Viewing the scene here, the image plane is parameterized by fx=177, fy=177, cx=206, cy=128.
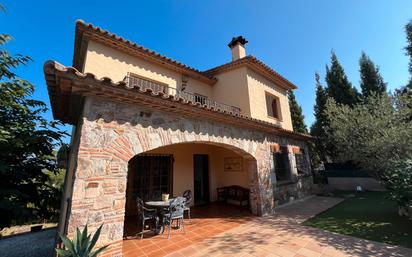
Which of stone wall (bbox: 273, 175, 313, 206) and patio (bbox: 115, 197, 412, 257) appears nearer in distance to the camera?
patio (bbox: 115, 197, 412, 257)

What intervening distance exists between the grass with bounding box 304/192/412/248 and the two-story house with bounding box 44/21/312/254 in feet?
6.95

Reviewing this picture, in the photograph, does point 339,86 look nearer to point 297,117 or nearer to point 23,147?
point 297,117

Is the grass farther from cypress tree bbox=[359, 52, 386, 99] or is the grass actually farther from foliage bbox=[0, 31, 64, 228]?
cypress tree bbox=[359, 52, 386, 99]

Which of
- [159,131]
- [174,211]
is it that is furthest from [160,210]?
[159,131]

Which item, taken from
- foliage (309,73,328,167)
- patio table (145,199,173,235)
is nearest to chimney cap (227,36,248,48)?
foliage (309,73,328,167)

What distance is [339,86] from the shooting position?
17.9 m

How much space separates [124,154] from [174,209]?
111 inches

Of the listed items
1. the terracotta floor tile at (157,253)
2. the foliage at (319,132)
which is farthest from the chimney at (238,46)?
the terracotta floor tile at (157,253)

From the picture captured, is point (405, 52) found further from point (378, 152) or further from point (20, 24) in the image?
point (20, 24)

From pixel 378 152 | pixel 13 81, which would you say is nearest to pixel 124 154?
pixel 13 81

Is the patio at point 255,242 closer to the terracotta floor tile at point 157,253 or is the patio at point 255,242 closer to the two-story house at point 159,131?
the terracotta floor tile at point 157,253

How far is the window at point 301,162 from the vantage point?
11.4 m

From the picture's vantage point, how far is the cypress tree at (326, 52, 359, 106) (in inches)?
680

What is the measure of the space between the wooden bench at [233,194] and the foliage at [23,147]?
7.14m
